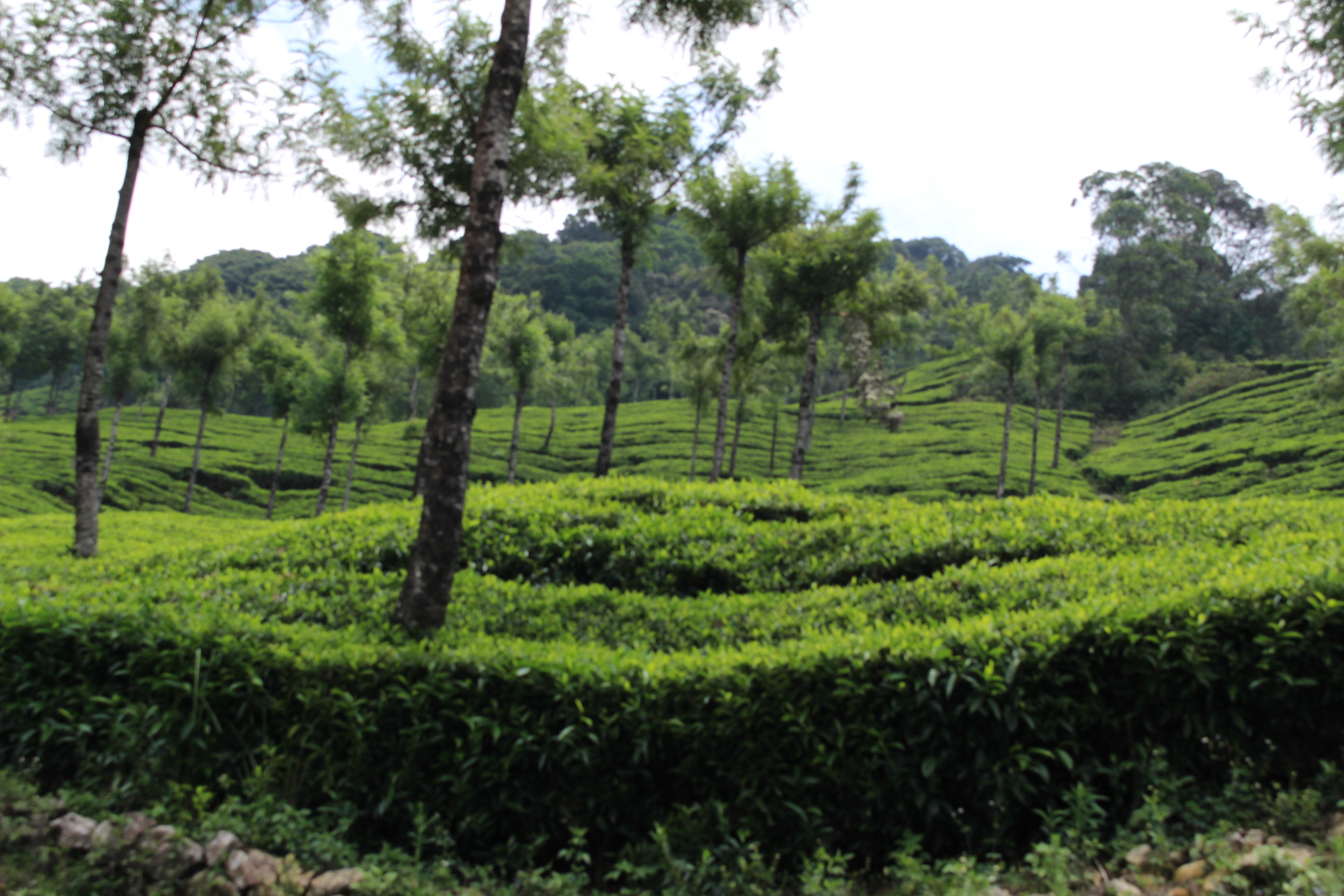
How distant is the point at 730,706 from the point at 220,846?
304 cm

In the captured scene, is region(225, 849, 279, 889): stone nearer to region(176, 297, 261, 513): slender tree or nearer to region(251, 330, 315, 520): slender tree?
region(176, 297, 261, 513): slender tree

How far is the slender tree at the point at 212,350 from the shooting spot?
3159cm

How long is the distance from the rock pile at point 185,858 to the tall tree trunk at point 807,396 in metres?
15.9

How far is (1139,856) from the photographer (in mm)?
3893

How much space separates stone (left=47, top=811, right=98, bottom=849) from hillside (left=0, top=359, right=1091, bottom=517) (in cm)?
2675

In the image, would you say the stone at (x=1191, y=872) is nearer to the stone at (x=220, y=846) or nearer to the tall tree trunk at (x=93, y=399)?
the stone at (x=220, y=846)

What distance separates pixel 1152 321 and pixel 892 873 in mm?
75872

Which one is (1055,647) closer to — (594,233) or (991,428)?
(991,428)

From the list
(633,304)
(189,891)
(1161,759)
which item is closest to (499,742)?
(189,891)

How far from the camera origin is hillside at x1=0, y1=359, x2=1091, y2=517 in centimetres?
3516

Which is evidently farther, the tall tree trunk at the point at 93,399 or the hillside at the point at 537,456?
the hillside at the point at 537,456

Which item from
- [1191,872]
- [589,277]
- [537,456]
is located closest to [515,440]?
[537,456]

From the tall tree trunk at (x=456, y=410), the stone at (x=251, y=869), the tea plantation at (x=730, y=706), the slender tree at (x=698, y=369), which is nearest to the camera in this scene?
the stone at (x=251, y=869)

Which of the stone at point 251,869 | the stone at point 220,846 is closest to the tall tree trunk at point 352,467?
the stone at point 220,846
